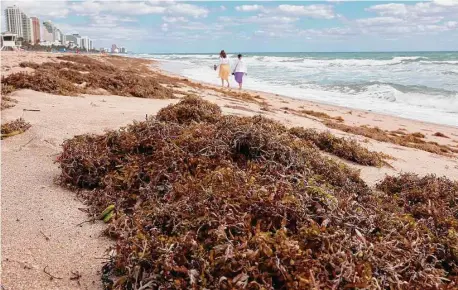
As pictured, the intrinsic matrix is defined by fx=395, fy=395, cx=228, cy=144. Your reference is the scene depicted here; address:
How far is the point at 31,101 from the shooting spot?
21.0ft

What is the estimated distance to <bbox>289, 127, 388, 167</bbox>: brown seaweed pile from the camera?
485 centimetres

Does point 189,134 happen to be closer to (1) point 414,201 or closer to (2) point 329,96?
(1) point 414,201

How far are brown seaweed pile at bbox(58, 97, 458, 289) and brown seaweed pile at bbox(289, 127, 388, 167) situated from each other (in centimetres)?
113

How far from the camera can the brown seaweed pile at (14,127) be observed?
179 inches

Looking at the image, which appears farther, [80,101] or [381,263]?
[80,101]

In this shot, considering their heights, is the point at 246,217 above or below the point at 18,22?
below

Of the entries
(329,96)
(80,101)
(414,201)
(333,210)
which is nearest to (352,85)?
(329,96)

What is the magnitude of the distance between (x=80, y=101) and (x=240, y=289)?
5.91 meters

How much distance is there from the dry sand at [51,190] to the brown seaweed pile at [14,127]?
0.29ft

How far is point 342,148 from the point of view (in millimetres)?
4977

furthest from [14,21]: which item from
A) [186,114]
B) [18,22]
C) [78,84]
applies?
[186,114]

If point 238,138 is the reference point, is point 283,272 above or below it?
below

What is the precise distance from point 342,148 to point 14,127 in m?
3.98

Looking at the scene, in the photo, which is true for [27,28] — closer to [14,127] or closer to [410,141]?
[14,127]
